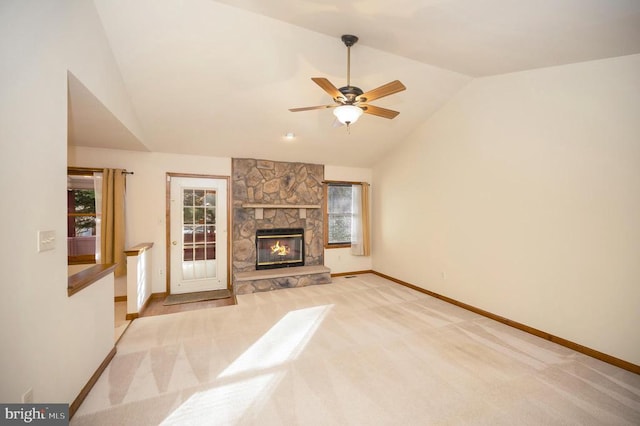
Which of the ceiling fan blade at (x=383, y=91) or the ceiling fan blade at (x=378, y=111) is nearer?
the ceiling fan blade at (x=383, y=91)

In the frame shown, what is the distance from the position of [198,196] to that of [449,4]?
4.47m

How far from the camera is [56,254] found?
1.70m

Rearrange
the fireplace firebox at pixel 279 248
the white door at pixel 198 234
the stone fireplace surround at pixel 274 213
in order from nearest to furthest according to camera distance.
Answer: the white door at pixel 198 234 < the stone fireplace surround at pixel 274 213 < the fireplace firebox at pixel 279 248

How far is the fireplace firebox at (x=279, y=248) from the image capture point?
17.1 ft

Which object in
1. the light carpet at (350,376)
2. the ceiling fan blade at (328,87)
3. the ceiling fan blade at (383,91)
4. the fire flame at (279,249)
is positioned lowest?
the light carpet at (350,376)

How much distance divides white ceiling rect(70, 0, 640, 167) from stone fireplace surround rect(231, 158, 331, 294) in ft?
3.49

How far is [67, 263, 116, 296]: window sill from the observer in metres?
1.89

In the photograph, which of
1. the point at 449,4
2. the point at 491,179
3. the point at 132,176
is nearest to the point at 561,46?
the point at 449,4

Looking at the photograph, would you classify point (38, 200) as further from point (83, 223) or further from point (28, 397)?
point (83, 223)

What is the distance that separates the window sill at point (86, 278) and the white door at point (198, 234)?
2239mm

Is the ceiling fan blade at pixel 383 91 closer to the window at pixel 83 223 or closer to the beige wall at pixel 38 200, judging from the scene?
the beige wall at pixel 38 200

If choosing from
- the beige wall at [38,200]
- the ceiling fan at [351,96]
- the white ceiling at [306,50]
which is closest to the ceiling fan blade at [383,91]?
the ceiling fan at [351,96]

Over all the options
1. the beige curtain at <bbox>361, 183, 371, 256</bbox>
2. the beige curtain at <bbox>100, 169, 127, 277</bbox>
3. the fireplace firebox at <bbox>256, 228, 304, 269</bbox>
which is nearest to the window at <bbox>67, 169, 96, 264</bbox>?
the beige curtain at <bbox>100, 169, 127, 277</bbox>

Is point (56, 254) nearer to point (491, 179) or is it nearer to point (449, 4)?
point (449, 4)
